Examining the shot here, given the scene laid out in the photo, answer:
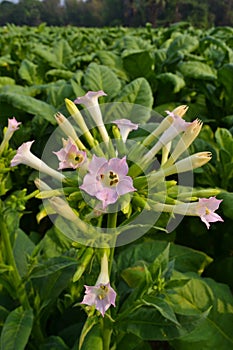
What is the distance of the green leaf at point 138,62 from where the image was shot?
2943 mm

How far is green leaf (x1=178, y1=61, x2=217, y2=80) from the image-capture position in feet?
8.96

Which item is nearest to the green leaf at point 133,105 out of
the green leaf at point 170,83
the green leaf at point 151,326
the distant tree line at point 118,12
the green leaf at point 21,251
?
the green leaf at point 170,83

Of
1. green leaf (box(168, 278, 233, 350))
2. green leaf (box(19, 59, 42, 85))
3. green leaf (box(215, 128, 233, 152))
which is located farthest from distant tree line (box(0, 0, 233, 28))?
green leaf (box(168, 278, 233, 350))

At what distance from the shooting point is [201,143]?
6.83 feet

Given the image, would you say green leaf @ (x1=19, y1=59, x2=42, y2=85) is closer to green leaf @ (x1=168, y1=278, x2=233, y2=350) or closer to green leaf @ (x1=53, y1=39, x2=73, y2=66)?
green leaf @ (x1=53, y1=39, x2=73, y2=66)

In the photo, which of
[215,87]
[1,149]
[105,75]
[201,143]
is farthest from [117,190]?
[215,87]

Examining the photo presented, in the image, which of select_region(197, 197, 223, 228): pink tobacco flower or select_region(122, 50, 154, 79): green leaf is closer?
select_region(197, 197, 223, 228): pink tobacco flower

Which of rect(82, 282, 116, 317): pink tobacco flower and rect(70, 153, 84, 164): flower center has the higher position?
rect(70, 153, 84, 164): flower center

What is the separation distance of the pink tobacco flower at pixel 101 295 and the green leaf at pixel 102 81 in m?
1.45

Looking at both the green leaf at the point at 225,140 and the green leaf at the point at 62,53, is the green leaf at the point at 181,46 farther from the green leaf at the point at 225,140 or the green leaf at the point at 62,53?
the green leaf at the point at 225,140

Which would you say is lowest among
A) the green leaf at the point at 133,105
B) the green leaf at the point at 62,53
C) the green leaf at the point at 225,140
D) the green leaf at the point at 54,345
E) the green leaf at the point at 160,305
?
the green leaf at the point at 54,345

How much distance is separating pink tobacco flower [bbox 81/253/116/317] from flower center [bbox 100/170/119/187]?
0.26 meters

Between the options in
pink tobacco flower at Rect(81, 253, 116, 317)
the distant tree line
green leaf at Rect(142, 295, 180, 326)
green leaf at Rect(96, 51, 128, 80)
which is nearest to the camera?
pink tobacco flower at Rect(81, 253, 116, 317)

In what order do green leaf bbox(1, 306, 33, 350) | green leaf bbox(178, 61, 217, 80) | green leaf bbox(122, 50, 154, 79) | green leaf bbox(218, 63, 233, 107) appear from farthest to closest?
green leaf bbox(122, 50, 154, 79), green leaf bbox(178, 61, 217, 80), green leaf bbox(218, 63, 233, 107), green leaf bbox(1, 306, 33, 350)
